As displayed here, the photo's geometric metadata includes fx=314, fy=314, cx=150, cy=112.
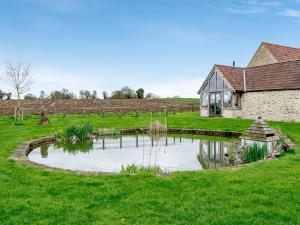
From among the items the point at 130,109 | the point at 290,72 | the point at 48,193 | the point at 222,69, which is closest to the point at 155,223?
the point at 48,193

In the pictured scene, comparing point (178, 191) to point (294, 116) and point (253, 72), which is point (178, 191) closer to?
point (294, 116)

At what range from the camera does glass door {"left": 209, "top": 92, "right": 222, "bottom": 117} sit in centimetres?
2801

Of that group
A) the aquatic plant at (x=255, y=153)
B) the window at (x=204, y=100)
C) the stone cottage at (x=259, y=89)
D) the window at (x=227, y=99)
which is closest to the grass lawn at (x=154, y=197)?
the aquatic plant at (x=255, y=153)

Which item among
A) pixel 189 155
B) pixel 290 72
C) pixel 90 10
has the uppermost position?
pixel 90 10

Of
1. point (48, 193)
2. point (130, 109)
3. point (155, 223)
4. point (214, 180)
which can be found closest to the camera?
point (155, 223)

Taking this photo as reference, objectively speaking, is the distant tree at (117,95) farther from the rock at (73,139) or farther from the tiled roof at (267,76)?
the rock at (73,139)

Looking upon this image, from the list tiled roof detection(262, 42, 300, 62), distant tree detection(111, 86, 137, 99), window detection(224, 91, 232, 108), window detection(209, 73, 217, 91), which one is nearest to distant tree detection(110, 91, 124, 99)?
distant tree detection(111, 86, 137, 99)

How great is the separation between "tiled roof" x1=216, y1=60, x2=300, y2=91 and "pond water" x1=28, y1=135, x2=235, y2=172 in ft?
31.7

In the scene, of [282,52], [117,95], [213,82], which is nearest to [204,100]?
[213,82]

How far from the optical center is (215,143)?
15.6 meters

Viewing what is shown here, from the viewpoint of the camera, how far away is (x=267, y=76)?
25.4m

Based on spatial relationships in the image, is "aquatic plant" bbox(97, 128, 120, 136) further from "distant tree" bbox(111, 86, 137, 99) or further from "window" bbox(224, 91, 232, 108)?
"distant tree" bbox(111, 86, 137, 99)

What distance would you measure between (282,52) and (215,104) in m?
9.08

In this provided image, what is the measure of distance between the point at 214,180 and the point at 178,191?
4.00 ft
